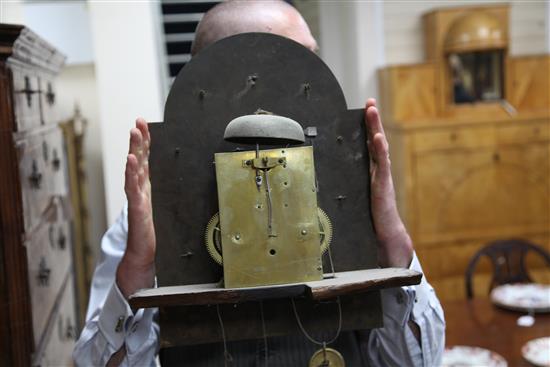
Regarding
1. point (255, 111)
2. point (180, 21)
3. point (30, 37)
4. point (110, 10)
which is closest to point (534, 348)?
point (255, 111)

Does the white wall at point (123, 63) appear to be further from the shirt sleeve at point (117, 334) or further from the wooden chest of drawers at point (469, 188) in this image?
the wooden chest of drawers at point (469, 188)

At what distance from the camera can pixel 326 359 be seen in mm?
1466

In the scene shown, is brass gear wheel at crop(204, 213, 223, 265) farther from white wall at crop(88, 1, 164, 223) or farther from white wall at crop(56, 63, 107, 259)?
white wall at crop(56, 63, 107, 259)

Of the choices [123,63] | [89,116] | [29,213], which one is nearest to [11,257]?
[29,213]

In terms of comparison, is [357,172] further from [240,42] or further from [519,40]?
[519,40]

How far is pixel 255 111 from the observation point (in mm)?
1375

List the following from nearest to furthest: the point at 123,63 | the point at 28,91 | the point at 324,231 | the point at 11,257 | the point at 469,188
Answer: the point at 324,231 → the point at 11,257 → the point at 28,91 → the point at 123,63 → the point at 469,188

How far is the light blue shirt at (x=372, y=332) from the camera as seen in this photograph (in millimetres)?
1475

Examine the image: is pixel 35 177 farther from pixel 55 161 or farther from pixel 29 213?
pixel 55 161

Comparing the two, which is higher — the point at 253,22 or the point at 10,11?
the point at 10,11

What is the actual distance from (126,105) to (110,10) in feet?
1.59

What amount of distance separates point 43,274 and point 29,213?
0.71ft

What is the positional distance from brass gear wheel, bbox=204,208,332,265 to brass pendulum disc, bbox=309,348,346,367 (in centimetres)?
A: 25

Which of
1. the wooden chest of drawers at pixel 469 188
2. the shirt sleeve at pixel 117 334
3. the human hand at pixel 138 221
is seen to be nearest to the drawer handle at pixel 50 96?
the shirt sleeve at pixel 117 334
